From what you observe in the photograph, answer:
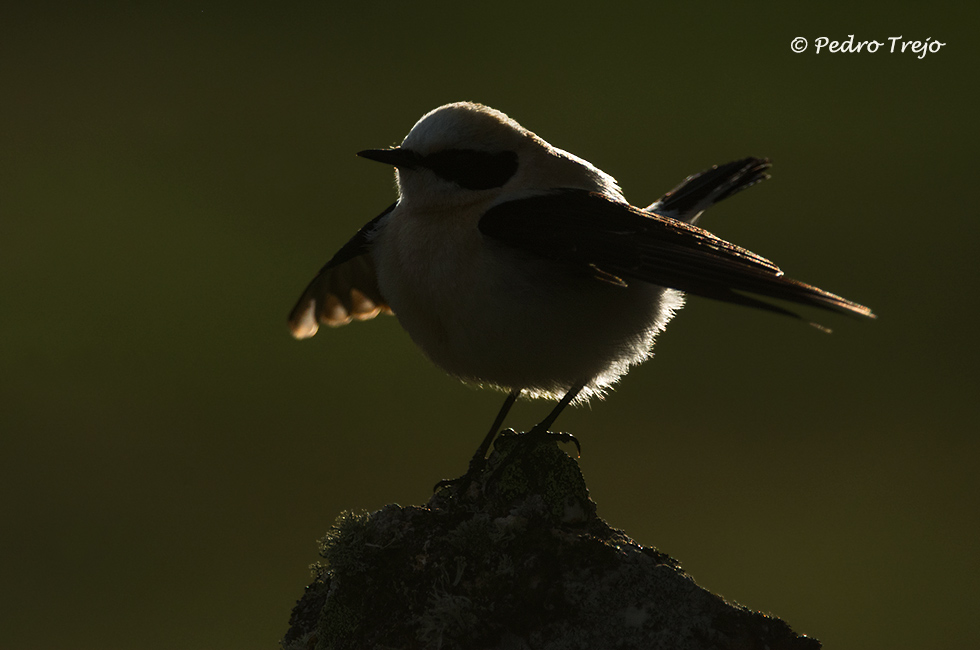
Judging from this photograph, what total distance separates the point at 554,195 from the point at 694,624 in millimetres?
2459

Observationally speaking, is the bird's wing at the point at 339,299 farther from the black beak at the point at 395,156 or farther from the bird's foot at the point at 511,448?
the bird's foot at the point at 511,448

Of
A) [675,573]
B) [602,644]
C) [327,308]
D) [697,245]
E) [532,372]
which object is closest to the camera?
[602,644]

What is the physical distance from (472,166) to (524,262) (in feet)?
2.45

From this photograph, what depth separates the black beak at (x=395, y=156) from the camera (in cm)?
486

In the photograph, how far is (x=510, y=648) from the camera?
12.9ft

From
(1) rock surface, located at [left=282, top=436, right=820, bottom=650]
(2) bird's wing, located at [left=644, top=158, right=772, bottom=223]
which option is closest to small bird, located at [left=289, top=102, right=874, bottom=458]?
(1) rock surface, located at [left=282, top=436, right=820, bottom=650]

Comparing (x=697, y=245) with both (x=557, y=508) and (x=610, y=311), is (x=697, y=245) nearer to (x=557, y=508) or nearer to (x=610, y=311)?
(x=610, y=311)

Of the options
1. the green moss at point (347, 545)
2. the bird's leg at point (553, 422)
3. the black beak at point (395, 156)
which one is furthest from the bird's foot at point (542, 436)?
the black beak at point (395, 156)

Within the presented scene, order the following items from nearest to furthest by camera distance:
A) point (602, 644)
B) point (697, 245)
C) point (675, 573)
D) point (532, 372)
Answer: point (602, 644) → point (675, 573) → point (697, 245) → point (532, 372)

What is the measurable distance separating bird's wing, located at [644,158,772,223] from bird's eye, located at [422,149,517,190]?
1.90m

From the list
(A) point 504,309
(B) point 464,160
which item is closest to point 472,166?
(B) point 464,160

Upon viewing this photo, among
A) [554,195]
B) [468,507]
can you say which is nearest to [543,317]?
Answer: [554,195]

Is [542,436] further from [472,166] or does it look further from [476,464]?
[472,166]

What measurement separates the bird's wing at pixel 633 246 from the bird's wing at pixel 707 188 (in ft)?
5.76
